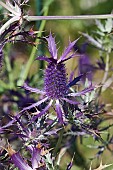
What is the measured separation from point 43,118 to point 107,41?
34 centimetres

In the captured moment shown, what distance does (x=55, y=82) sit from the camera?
0.82m

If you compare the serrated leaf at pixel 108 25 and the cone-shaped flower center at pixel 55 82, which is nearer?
the cone-shaped flower center at pixel 55 82

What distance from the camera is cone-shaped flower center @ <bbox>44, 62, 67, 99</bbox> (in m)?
0.80

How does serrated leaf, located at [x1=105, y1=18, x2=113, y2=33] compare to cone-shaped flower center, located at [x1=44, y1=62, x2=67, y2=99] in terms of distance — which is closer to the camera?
cone-shaped flower center, located at [x1=44, y1=62, x2=67, y2=99]

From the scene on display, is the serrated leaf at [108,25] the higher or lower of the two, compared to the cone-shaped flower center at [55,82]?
higher

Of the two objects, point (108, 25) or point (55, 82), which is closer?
point (55, 82)

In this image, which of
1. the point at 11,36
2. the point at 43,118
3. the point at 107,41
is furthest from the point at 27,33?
the point at 107,41

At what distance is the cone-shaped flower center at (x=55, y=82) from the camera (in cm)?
80

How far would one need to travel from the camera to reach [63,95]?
32.4 inches

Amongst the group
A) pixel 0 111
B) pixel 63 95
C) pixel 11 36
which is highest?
pixel 11 36

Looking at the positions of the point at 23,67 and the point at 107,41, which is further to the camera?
the point at 23,67

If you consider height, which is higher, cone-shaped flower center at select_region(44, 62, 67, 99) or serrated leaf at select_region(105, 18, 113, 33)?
serrated leaf at select_region(105, 18, 113, 33)

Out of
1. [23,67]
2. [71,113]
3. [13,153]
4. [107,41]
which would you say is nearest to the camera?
[13,153]

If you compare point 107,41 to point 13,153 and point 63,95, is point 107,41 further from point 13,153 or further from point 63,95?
point 13,153
